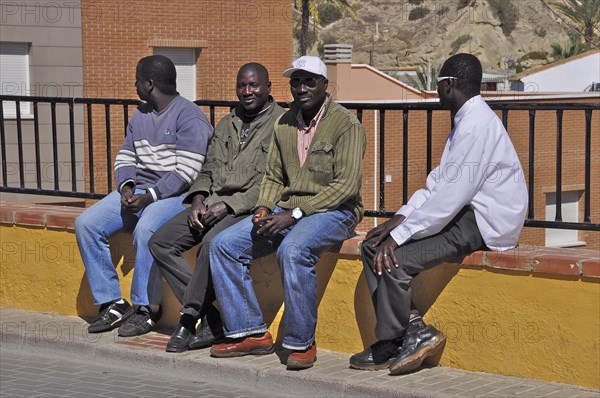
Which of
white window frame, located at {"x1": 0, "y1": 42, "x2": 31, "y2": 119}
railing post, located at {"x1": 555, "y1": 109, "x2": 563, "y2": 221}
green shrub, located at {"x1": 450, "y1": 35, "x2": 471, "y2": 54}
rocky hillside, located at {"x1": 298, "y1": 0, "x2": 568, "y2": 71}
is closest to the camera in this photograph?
railing post, located at {"x1": 555, "y1": 109, "x2": 563, "y2": 221}

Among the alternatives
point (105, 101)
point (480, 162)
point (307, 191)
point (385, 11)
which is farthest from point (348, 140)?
point (385, 11)

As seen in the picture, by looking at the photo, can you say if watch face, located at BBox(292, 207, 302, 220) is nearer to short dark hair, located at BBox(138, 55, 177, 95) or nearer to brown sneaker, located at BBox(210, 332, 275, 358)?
brown sneaker, located at BBox(210, 332, 275, 358)

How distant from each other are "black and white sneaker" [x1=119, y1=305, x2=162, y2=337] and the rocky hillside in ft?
205

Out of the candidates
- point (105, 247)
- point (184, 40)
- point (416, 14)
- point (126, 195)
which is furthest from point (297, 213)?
point (416, 14)

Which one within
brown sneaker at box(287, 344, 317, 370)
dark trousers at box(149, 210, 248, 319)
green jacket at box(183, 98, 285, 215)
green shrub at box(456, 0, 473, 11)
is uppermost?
green shrub at box(456, 0, 473, 11)

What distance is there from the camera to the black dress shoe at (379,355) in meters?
6.41

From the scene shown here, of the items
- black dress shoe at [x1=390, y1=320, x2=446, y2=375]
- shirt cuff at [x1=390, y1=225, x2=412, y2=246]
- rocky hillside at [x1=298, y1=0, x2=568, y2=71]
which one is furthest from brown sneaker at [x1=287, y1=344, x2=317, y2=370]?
rocky hillside at [x1=298, y1=0, x2=568, y2=71]

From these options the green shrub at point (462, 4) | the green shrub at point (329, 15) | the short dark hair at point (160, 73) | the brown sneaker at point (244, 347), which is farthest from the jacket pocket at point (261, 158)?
the green shrub at point (329, 15)

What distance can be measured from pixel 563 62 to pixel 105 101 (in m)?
35.5

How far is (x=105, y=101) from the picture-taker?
8.12 meters

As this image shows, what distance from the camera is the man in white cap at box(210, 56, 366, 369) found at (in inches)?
256

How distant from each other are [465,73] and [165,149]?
2.19 metres

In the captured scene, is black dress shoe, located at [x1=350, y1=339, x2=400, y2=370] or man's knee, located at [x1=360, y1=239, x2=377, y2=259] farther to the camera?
black dress shoe, located at [x1=350, y1=339, x2=400, y2=370]

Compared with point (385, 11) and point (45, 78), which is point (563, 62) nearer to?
point (45, 78)
